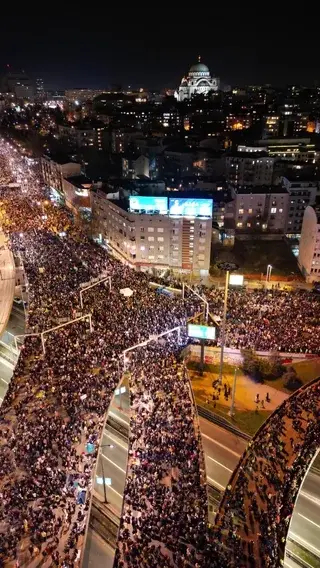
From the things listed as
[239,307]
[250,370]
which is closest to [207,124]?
[239,307]

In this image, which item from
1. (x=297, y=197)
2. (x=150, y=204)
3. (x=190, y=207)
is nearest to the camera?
(x=190, y=207)

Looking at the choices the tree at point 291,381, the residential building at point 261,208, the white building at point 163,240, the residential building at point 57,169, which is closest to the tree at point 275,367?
the tree at point 291,381

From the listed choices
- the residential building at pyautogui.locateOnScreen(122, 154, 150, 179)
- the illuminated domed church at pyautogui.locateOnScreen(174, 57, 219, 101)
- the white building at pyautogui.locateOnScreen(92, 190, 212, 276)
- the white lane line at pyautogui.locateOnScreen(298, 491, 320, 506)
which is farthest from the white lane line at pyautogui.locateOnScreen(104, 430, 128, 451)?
the illuminated domed church at pyautogui.locateOnScreen(174, 57, 219, 101)

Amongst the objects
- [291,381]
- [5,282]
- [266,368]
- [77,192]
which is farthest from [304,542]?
[77,192]

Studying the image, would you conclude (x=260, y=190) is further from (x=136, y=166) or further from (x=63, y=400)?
(x=63, y=400)

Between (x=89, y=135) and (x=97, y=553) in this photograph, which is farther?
(x=89, y=135)

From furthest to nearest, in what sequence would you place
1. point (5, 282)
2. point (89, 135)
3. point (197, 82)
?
point (197, 82) → point (89, 135) → point (5, 282)
